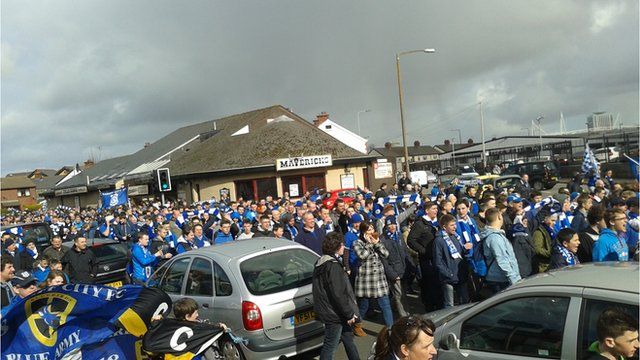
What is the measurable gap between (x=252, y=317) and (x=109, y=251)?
7.10 meters

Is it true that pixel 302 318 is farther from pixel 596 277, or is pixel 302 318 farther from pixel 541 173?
pixel 541 173

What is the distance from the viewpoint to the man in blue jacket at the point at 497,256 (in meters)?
5.88

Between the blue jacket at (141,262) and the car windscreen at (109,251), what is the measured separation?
235 cm

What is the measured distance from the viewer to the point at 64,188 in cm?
5419

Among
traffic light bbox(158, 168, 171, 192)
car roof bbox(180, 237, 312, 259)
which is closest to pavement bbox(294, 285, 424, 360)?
car roof bbox(180, 237, 312, 259)

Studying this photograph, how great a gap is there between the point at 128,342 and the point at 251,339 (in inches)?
76.9

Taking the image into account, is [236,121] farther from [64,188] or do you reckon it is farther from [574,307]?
[574,307]

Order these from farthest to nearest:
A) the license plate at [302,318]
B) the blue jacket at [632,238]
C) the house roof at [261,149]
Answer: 1. the house roof at [261,149]
2. the blue jacket at [632,238]
3. the license plate at [302,318]

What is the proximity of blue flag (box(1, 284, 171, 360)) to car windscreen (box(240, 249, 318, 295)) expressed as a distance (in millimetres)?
1702

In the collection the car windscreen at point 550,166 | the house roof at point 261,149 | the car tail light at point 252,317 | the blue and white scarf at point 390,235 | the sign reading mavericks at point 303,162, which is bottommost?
the car tail light at point 252,317

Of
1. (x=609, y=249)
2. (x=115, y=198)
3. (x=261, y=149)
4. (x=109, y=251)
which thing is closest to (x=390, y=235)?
(x=609, y=249)

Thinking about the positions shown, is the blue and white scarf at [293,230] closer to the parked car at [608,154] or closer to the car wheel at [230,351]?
the car wheel at [230,351]

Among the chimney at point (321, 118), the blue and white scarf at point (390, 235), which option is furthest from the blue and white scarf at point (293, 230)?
the chimney at point (321, 118)

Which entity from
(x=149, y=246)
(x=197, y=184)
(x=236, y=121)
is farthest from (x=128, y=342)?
(x=236, y=121)
